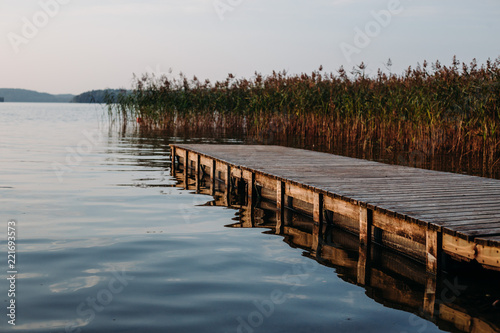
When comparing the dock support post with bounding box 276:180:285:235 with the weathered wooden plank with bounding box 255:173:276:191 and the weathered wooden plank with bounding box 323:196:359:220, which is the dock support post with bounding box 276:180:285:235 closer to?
the weathered wooden plank with bounding box 255:173:276:191

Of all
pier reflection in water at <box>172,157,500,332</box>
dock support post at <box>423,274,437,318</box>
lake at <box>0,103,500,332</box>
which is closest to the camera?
lake at <box>0,103,500,332</box>

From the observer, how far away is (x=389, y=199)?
589 cm

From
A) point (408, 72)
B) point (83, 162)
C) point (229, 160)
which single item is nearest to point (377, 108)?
point (408, 72)

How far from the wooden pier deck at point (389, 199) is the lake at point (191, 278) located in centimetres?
28

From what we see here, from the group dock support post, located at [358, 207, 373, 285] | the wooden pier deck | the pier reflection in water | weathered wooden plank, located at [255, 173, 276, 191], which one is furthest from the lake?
weathered wooden plank, located at [255, 173, 276, 191]

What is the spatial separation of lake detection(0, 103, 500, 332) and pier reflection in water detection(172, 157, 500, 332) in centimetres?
2

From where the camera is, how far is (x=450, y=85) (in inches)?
483

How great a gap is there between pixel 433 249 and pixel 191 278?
6.85 ft

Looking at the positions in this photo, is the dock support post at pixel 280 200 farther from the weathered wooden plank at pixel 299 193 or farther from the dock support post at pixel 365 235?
the dock support post at pixel 365 235

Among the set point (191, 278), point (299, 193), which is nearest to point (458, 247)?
point (191, 278)

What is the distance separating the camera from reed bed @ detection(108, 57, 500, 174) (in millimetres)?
11953

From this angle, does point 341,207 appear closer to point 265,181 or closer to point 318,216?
point 318,216

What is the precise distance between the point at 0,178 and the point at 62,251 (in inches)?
224

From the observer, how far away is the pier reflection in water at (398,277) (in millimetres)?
4234
